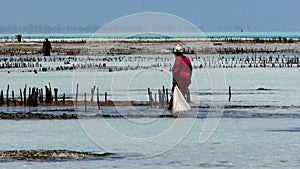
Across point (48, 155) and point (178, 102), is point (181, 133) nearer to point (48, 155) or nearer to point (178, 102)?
point (178, 102)

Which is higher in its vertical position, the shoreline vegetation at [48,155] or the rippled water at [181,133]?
the rippled water at [181,133]

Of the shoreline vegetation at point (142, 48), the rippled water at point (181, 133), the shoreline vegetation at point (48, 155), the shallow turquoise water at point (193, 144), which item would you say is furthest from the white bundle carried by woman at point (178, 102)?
the shoreline vegetation at point (142, 48)

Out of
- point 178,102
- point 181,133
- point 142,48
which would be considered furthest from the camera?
point 142,48

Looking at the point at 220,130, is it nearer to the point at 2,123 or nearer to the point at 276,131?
the point at 276,131

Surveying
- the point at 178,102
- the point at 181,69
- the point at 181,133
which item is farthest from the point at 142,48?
the point at 181,133

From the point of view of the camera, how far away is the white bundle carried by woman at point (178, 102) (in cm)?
2762

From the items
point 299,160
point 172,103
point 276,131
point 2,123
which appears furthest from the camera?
point 172,103

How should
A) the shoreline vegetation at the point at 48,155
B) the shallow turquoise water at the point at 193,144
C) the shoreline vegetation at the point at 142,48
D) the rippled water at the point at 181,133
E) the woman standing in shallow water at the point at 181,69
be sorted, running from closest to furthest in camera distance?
the shallow turquoise water at the point at 193,144 < the rippled water at the point at 181,133 < the shoreline vegetation at the point at 48,155 < the woman standing in shallow water at the point at 181,69 < the shoreline vegetation at the point at 142,48

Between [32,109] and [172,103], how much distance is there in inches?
172

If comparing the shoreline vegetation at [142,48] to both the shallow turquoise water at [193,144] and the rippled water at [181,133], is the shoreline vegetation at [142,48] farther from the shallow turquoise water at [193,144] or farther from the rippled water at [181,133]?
the shallow turquoise water at [193,144]

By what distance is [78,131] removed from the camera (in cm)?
2458

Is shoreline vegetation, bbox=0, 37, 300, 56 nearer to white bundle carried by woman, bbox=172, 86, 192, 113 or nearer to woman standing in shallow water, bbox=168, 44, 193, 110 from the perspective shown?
white bundle carried by woman, bbox=172, 86, 192, 113

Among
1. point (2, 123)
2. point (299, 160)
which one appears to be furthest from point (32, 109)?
point (299, 160)

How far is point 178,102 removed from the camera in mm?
27797
